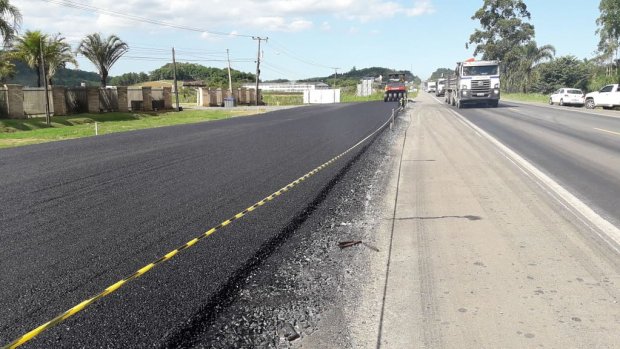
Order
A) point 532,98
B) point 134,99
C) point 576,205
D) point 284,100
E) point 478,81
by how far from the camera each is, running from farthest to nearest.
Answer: point 284,100 < point 532,98 < point 134,99 < point 478,81 < point 576,205

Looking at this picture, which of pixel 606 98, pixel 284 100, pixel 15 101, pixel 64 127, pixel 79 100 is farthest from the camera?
pixel 284 100

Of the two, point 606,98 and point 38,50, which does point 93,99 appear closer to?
point 38,50

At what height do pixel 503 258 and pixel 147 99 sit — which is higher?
pixel 147 99

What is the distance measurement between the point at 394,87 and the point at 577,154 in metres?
42.5

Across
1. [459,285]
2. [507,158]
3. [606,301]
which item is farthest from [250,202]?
[507,158]

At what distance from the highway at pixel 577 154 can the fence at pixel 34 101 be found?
26959mm

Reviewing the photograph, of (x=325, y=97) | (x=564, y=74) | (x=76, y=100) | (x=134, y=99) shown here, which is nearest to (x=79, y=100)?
(x=76, y=100)

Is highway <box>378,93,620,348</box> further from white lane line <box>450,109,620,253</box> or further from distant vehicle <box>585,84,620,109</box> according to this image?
distant vehicle <box>585,84,620,109</box>

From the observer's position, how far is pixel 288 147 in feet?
47.3

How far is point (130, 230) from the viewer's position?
603 centimetres

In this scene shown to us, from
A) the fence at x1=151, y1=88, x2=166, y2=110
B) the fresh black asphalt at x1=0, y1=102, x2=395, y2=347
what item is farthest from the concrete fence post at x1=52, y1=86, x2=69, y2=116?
the fresh black asphalt at x1=0, y1=102, x2=395, y2=347

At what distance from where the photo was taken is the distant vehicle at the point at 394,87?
52.7m

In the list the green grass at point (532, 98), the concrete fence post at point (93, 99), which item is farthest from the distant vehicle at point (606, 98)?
the concrete fence post at point (93, 99)

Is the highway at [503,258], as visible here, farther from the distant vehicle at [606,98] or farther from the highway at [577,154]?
the distant vehicle at [606,98]
